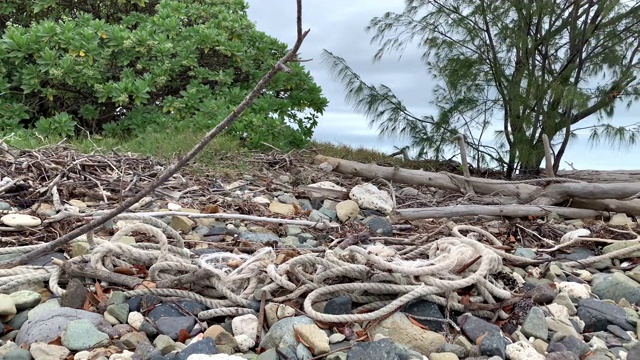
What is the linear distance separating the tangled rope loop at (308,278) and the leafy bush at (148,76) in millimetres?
4615

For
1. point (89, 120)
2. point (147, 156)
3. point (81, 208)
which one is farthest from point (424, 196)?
point (89, 120)

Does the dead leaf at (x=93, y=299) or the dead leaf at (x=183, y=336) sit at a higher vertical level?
the dead leaf at (x=93, y=299)

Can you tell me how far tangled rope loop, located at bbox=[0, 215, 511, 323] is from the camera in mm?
2352

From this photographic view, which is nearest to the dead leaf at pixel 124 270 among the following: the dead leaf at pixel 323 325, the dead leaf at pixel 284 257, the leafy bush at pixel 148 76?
the dead leaf at pixel 284 257

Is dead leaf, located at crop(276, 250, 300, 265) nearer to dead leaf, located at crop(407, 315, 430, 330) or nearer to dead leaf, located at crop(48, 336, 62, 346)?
dead leaf, located at crop(407, 315, 430, 330)

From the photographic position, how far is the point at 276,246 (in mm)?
3264

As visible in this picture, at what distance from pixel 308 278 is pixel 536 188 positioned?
3660 mm

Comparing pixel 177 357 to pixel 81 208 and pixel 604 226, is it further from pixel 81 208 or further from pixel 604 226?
pixel 604 226

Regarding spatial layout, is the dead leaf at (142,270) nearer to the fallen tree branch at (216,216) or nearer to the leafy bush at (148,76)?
the fallen tree branch at (216,216)

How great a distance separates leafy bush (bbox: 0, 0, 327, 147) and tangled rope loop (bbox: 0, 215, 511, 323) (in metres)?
4.61

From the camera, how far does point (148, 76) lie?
7902 millimetres

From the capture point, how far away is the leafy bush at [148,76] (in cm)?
770

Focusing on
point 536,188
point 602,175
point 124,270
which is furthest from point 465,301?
point 602,175

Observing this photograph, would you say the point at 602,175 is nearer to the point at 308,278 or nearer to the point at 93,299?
the point at 308,278
